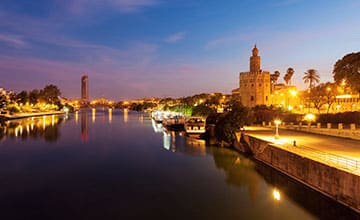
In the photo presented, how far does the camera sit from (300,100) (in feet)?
283

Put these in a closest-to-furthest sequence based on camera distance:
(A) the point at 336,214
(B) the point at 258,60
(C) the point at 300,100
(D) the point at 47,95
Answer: (A) the point at 336,214 → (C) the point at 300,100 → (B) the point at 258,60 → (D) the point at 47,95

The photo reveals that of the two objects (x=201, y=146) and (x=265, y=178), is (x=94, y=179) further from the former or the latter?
(x=201, y=146)

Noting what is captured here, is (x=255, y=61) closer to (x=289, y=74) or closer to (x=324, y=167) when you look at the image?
(x=289, y=74)

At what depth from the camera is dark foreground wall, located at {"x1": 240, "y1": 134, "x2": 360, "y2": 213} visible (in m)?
16.7

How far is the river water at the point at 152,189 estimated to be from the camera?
19.5 m

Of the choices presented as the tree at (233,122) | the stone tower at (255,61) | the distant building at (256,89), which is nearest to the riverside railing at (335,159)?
the tree at (233,122)

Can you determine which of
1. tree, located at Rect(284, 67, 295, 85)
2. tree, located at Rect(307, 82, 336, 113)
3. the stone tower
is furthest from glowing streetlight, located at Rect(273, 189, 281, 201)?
tree, located at Rect(284, 67, 295, 85)

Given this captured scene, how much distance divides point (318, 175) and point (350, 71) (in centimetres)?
2652

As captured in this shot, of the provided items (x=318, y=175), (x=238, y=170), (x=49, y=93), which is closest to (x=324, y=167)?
(x=318, y=175)

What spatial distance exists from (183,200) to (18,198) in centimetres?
1222

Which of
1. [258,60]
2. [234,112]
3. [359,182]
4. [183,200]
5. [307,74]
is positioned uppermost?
[258,60]

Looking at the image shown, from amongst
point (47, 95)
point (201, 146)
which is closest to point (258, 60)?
point (201, 146)

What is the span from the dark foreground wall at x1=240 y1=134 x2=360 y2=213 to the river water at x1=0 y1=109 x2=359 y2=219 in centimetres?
58

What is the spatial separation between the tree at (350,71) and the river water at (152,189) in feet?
60.7
